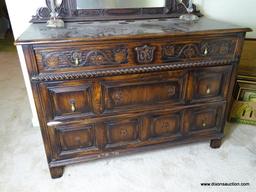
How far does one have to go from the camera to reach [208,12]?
1.77 meters

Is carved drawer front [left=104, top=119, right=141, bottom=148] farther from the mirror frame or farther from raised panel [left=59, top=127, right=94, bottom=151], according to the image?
the mirror frame

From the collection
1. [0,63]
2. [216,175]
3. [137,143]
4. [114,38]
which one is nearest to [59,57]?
[114,38]

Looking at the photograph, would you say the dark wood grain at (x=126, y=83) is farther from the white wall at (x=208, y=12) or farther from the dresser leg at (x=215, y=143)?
the white wall at (x=208, y=12)

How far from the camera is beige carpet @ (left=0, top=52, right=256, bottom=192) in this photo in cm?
135

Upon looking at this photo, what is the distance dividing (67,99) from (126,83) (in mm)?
362

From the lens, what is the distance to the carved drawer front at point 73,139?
1.29 m

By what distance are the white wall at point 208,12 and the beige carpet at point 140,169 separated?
394 mm

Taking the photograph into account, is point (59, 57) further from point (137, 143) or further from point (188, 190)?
point (188, 190)

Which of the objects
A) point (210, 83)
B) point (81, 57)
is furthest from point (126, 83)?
point (210, 83)

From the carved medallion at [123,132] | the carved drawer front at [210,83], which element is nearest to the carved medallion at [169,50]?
the carved drawer front at [210,83]

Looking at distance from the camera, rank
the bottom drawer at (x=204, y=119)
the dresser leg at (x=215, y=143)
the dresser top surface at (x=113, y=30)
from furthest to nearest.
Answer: the dresser leg at (x=215, y=143) → the bottom drawer at (x=204, y=119) → the dresser top surface at (x=113, y=30)

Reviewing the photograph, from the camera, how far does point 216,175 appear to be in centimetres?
143

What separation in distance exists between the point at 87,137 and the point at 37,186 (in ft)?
1.50

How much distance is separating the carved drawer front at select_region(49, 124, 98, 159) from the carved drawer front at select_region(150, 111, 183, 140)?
0.42 m
